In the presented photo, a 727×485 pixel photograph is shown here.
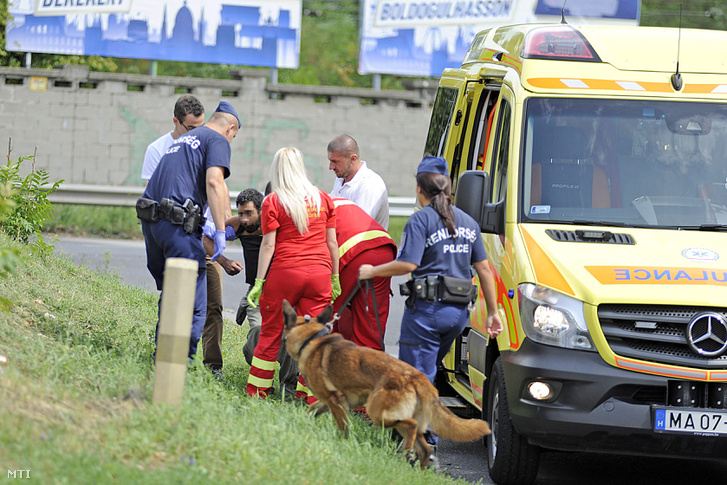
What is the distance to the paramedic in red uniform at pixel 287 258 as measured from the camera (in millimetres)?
5867

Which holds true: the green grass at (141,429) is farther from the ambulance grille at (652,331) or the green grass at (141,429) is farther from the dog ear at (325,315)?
the ambulance grille at (652,331)

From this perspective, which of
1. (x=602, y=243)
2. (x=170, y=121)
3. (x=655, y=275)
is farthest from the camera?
(x=170, y=121)

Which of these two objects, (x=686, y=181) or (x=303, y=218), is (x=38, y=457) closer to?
(x=303, y=218)

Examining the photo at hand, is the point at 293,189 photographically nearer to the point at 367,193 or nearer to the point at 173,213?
the point at 173,213

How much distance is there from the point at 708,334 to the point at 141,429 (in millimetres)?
2860

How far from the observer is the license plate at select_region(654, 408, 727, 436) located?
4.74 meters

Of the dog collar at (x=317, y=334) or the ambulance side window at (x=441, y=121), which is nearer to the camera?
the dog collar at (x=317, y=334)

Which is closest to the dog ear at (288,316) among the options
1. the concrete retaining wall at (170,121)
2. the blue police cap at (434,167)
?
the blue police cap at (434,167)

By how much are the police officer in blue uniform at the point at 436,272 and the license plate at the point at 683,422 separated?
0.99 metres

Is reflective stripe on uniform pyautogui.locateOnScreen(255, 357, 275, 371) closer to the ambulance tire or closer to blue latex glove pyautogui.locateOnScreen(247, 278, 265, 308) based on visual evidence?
blue latex glove pyautogui.locateOnScreen(247, 278, 265, 308)

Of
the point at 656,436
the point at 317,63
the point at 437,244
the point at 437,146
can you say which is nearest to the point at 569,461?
the point at 656,436

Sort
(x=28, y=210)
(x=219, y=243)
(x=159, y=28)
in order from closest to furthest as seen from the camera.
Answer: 1. (x=219, y=243)
2. (x=28, y=210)
3. (x=159, y=28)

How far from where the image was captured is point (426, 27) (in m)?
20.6

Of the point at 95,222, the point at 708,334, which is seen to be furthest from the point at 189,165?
the point at 95,222
